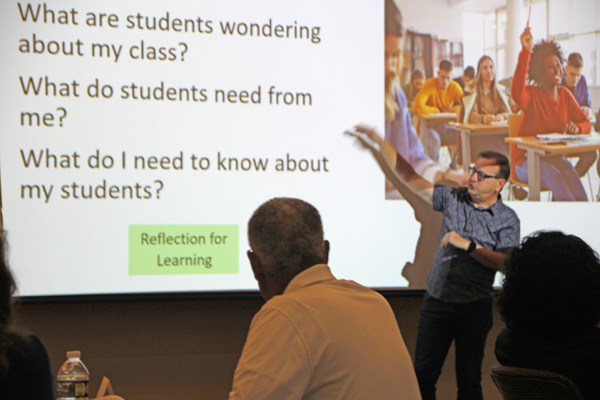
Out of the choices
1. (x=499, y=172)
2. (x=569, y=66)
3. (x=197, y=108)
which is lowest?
(x=499, y=172)

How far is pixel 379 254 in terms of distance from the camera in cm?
342

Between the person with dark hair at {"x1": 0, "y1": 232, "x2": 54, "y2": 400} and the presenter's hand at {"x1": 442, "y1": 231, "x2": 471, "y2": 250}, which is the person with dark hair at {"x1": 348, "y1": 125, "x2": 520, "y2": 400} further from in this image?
the person with dark hair at {"x1": 0, "y1": 232, "x2": 54, "y2": 400}

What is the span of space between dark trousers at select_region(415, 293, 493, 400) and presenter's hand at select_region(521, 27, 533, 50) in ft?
4.74

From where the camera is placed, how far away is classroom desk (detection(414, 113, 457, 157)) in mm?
3529

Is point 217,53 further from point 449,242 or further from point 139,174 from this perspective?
point 449,242

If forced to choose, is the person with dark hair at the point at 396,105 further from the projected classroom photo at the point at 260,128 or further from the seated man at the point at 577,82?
the seated man at the point at 577,82

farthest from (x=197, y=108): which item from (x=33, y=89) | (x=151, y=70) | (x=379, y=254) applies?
(x=379, y=254)

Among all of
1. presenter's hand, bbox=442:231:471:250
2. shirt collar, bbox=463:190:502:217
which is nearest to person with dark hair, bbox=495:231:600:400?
presenter's hand, bbox=442:231:471:250

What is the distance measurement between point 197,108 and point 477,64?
5.07 ft

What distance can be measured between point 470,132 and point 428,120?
253mm

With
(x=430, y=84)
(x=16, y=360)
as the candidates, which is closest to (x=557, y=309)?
(x=16, y=360)

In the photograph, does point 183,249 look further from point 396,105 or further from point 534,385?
point 534,385

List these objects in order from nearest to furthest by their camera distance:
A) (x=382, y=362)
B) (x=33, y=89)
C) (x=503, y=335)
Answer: (x=382, y=362) → (x=503, y=335) → (x=33, y=89)

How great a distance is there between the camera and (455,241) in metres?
3.21
